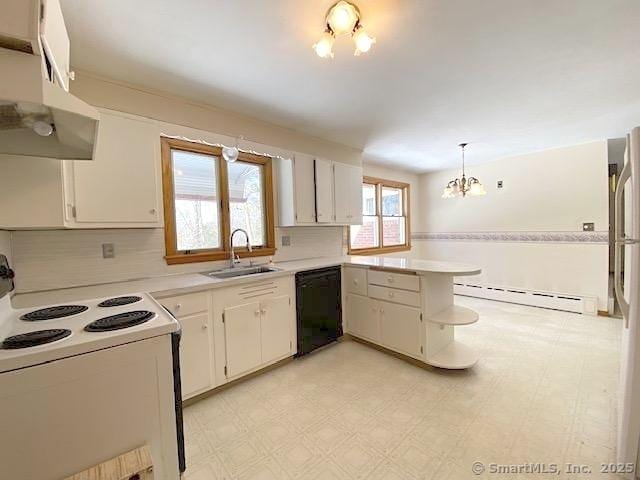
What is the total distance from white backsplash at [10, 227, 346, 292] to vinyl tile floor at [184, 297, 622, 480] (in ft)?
3.98

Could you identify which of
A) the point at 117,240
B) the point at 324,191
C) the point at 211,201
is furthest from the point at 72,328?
the point at 324,191

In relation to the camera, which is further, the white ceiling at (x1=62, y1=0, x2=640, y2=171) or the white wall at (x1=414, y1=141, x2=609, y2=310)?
the white wall at (x1=414, y1=141, x2=609, y2=310)

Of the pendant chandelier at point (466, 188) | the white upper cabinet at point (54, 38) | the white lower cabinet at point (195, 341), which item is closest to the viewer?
the white upper cabinet at point (54, 38)

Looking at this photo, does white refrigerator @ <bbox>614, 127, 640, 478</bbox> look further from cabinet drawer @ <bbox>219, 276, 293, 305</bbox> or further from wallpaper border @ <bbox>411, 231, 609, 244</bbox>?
wallpaper border @ <bbox>411, 231, 609, 244</bbox>

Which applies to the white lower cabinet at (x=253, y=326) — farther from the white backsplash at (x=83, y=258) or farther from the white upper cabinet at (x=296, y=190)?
the white upper cabinet at (x=296, y=190)

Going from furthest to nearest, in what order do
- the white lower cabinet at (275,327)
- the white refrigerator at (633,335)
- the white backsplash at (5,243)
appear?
the white lower cabinet at (275,327) → the white backsplash at (5,243) → the white refrigerator at (633,335)

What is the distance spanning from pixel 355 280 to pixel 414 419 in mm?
1479

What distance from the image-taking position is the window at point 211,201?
2465 mm

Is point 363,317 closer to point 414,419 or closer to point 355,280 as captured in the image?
point 355,280

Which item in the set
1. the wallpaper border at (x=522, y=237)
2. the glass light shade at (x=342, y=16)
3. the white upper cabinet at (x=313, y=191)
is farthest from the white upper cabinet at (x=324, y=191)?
the wallpaper border at (x=522, y=237)

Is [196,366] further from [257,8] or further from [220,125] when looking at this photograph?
[257,8]

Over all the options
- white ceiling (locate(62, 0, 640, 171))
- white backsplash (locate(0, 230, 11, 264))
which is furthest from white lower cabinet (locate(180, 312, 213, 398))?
→ white ceiling (locate(62, 0, 640, 171))

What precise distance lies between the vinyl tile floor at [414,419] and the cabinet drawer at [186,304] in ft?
2.49

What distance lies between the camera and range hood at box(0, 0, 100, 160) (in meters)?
0.81
